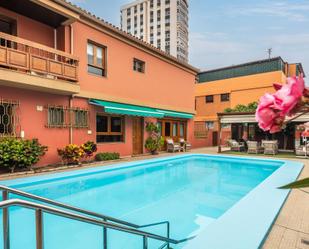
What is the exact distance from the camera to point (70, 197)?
9633 mm

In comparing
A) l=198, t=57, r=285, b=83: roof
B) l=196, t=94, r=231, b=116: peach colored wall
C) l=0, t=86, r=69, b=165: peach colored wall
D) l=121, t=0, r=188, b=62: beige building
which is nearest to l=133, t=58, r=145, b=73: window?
l=0, t=86, r=69, b=165: peach colored wall

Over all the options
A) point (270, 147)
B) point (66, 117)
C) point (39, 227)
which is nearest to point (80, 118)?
point (66, 117)

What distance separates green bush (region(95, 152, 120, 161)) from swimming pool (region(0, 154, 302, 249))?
2.42m

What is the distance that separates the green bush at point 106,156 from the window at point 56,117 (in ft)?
11.7

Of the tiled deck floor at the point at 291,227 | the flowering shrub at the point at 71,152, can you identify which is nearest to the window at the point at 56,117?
the flowering shrub at the point at 71,152

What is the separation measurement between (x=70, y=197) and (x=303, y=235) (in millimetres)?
8499

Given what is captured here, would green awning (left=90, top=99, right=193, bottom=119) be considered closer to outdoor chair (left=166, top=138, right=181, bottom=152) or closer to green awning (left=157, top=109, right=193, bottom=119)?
green awning (left=157, top=109, right=193, bottom=119)

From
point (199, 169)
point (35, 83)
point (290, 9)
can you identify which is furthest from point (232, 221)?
point (35, 83)

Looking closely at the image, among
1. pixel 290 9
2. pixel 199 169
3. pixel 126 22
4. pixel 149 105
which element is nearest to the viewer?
pixel 290 9

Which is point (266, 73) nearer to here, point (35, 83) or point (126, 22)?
point (35, 83)

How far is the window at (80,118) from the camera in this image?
15.6 m

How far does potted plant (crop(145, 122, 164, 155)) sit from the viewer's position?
69.9 ft

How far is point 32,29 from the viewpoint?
14242 millimetres

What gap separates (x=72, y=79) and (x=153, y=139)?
10.1 m
